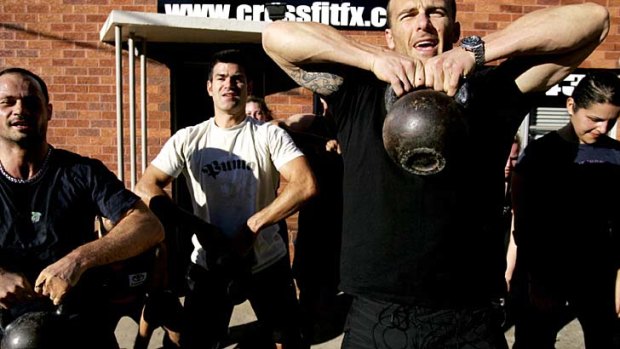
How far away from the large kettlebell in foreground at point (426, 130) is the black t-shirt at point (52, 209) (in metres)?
1.83

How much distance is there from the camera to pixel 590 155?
11.1 feet

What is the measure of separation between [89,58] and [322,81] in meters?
4.36

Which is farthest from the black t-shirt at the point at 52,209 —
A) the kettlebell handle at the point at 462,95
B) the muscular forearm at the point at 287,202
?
the kettlebell handle at the point at 462,95

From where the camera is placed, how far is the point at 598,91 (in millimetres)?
3252

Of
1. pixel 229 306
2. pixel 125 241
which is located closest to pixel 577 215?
pixel 229 306

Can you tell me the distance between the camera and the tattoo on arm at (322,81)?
1977mm

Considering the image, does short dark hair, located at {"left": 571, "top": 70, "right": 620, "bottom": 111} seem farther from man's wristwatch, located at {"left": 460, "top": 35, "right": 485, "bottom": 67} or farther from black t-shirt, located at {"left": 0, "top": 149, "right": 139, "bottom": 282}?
black t-shirt, located at {"left": 0, "top": 149, "right": 139, "bottom": 282}

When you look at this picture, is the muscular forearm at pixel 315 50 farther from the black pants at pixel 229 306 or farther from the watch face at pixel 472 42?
the black pants at pixel 229 306

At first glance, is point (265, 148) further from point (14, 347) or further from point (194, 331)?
point (14, 347)

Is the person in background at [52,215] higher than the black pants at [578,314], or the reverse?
the person in background at [52,215]

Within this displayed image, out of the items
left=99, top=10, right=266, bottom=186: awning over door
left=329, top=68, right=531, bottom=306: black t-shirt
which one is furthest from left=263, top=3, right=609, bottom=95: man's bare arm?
left=99, top=10, right=266, bottom=186: awning over door

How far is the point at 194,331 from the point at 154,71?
3.16m

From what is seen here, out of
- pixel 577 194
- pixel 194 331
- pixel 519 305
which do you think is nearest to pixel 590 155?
pixel 577 194

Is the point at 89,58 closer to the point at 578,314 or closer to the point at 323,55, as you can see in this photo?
the point at 323,55
